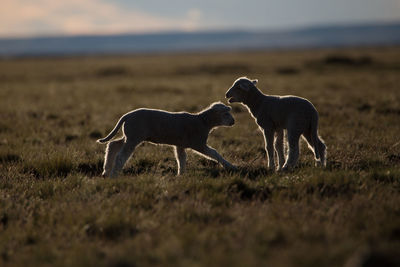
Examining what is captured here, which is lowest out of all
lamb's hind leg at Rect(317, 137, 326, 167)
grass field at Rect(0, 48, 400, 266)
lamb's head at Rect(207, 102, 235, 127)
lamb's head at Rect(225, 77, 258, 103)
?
grass field at Rect(0, 48, 400, 266)

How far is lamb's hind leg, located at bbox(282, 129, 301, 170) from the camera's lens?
765 centimetres

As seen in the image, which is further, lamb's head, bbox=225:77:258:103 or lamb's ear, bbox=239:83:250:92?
lamb's head, bbox=225:77:258:103

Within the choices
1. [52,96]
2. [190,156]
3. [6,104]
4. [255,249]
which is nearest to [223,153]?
[190,156]

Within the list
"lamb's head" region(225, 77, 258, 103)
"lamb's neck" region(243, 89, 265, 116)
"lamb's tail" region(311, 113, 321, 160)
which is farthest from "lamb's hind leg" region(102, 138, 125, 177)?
"lamb's tail" region(311, 113, 321, 160)

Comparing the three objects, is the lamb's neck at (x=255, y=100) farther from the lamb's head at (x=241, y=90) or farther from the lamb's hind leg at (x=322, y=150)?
the lamb's hind leg at (x=322, y=150)

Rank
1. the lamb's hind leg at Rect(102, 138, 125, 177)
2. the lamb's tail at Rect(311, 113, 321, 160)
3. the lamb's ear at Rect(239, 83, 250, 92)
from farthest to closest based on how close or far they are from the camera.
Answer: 1. the lamb's ear at Rect(239, 83, 250, 92)
2. the lamb's hind leg at Rect(102, 138, 125, 177)
3. the lamb's tail at Rect(311, 113, 321, 160)

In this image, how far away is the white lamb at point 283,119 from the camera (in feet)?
25.1

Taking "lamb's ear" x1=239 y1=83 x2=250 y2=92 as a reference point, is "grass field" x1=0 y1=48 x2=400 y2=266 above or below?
below

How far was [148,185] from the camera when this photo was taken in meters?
6.71

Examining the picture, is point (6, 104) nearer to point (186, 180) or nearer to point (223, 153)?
point (223, 153)

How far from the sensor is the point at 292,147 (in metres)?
7.68

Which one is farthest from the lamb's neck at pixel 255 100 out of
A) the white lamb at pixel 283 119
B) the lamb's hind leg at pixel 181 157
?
the lamb's hind leg at pixel 181 157

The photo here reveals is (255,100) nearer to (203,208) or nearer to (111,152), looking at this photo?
(111,152)

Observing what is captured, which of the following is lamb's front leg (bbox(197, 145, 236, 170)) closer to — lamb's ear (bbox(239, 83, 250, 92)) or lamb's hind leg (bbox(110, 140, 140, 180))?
lamb's hind leg (bbox(110, 140, 140, 180))
